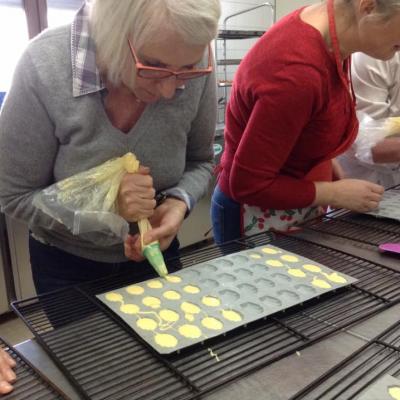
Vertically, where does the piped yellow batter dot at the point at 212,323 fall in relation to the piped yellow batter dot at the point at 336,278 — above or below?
above

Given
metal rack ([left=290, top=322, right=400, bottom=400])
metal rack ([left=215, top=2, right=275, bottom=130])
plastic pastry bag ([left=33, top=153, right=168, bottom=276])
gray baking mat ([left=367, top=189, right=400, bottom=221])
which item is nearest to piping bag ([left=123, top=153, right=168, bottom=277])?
plastic pastry bag ([left=33, top=153, right=168, bottom=276])

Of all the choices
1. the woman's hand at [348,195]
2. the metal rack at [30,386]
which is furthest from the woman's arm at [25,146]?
the woman's hand at [348,195]

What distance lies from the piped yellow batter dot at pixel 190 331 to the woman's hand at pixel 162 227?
0.23m

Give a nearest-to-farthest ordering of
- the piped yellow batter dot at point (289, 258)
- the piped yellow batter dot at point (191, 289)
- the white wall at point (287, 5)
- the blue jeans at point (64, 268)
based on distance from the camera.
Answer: the piped yellow batter dot at point (191, 289) → the piped yellow batter dot at point (289, 258) → the blue jeans at point (64, 268) → the white wall at point (287, 5)

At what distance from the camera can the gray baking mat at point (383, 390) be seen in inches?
18.3

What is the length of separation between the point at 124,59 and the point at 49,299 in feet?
1.31

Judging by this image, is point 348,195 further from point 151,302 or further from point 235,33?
point 235,33

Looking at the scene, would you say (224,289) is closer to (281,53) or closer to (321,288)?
(321,288)

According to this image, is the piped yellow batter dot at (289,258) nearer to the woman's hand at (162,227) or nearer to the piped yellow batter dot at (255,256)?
the piped yellow batter dot at (255,256)

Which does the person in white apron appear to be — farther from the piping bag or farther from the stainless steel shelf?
the stainless steel shelf

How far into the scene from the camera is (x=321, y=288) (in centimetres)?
70

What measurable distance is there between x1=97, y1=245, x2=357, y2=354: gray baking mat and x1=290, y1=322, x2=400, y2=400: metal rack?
0.12 m

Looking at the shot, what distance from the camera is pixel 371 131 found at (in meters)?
1.23

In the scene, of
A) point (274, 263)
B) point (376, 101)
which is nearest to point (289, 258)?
point (274, 263)
